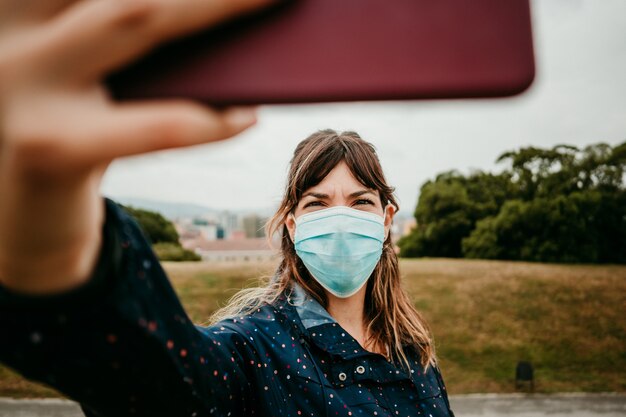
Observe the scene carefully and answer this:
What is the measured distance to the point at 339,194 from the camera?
7.62 ft

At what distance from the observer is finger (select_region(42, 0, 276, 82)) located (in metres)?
0.50

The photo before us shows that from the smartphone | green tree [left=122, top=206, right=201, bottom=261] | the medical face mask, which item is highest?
the smartphone

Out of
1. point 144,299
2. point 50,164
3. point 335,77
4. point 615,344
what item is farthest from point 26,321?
point 615,344

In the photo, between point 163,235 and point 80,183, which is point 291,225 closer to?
point 80,183

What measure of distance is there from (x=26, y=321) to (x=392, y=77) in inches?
24.9

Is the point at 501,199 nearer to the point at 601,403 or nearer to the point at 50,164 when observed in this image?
the point at 601,403

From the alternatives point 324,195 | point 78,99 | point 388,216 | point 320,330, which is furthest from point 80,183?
point 388,216

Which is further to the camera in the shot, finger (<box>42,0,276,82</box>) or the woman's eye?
the woman's eye

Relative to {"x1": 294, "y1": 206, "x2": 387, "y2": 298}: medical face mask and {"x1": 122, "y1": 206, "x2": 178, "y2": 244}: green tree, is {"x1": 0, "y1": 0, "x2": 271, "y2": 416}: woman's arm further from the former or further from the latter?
{"x1": 122, "y1": 206, "x2": 178, "y2": 244}: green tree

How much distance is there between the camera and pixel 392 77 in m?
0.54

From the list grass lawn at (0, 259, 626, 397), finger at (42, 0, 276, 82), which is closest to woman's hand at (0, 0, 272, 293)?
finger at (42, 0, 276, 82)

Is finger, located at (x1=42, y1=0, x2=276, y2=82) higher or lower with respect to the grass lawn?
higher

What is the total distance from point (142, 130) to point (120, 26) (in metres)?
0.11

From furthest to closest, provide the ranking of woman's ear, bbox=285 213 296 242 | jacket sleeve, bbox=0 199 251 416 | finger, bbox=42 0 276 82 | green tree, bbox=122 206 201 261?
1. green tree, bbox=122 206 201 261
2. woman's ear, bbox=285 213 296 242
3. jacket sleeve, bbox=0 199 251 416
4. finger, bbox=42 0 276 82
